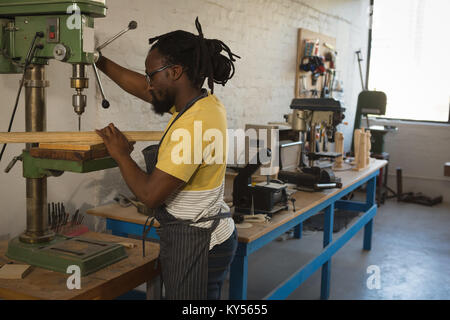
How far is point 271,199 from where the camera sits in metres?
2.39

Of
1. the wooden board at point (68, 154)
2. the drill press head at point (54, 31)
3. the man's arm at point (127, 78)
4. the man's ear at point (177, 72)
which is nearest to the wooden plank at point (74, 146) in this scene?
the wooden board at point (68, 154)

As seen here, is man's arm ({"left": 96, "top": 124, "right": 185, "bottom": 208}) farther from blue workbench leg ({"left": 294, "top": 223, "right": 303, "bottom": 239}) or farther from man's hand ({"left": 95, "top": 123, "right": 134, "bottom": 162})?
blue workbench leg ({"left": 294, "top": 223, "right": 303, "bottom": 239})

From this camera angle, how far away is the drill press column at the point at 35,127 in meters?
1.52

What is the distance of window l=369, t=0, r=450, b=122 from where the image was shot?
6707 millimetres

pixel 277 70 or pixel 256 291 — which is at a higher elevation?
pixel 277 70

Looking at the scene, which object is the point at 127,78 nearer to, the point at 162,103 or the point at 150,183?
the point at 162,103

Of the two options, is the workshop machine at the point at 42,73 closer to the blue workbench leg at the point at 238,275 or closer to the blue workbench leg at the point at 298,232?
the blue workbench leg at the point at 238,275

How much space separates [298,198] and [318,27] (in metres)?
3.05

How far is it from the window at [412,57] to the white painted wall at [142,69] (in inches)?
51.9

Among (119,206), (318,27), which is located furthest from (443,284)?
(318,27)

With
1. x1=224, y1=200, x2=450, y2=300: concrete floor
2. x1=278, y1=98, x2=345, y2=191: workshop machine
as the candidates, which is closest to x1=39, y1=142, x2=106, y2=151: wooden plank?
x1=278, y1=98, x2=345, y2=191: workshop machine

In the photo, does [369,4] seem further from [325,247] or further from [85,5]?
[85,5]
